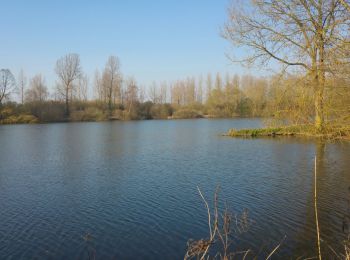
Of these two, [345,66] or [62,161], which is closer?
[345,66]

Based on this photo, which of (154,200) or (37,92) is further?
(37,92)

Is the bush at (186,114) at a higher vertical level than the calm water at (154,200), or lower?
higher

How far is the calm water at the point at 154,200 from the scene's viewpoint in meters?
9.37

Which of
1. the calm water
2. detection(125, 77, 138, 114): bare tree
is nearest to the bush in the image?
detection(125, 77, 138, 114): bare tree

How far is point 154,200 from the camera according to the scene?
43.3 ft

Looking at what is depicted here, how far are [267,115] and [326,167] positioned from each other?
299 inches

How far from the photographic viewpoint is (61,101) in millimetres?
74625

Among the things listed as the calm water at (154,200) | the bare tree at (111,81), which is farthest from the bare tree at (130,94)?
the calm water at (154,200)

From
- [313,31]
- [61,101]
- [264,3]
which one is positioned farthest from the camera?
[61,101]

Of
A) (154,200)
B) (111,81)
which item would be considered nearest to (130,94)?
(111,81)

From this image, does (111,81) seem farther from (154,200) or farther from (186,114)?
(154,200)

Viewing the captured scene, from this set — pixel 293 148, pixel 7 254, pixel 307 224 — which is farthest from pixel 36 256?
pixel 293 148

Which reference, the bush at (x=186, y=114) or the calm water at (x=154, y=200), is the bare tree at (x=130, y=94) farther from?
the calm water at (x=154, y=200)

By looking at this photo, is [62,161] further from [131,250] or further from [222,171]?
[131,250]
